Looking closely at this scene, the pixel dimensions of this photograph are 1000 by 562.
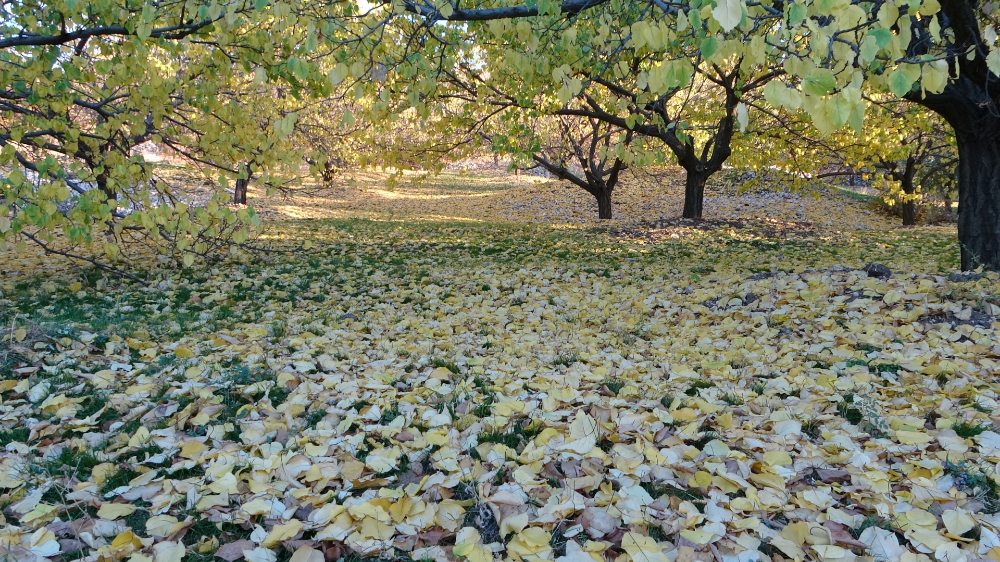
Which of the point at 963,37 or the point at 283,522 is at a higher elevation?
the point at 963,37

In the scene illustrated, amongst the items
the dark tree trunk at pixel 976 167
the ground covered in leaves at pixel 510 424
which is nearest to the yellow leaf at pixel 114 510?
the ground covered in leaves at pixel 510 424

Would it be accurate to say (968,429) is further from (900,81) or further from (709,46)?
(709,46)

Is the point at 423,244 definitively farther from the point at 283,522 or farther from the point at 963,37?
the point at 283,522

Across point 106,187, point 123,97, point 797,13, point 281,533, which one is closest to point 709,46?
point 797,13

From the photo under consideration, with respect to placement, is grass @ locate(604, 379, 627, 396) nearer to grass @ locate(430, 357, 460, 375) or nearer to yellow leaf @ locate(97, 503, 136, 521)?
grass @ locate(430, 357, 460, 375)

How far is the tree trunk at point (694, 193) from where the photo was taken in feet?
42.9

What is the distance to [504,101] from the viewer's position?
10.2 m

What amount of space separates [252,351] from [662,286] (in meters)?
4.31

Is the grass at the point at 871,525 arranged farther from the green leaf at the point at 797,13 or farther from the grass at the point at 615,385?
the green leaf at the point at 797,13

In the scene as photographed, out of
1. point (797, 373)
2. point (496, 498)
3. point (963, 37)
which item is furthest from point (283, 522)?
point (963, 37)

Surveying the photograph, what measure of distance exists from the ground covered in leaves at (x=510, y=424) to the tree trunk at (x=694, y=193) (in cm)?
741

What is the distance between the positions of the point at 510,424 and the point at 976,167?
5.78 meters

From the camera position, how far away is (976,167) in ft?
18.8

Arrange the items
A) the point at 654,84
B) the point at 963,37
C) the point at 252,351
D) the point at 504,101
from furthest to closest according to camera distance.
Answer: the point at 504,101
the point at 963,37
the point at 252,351
the point at 654,84
